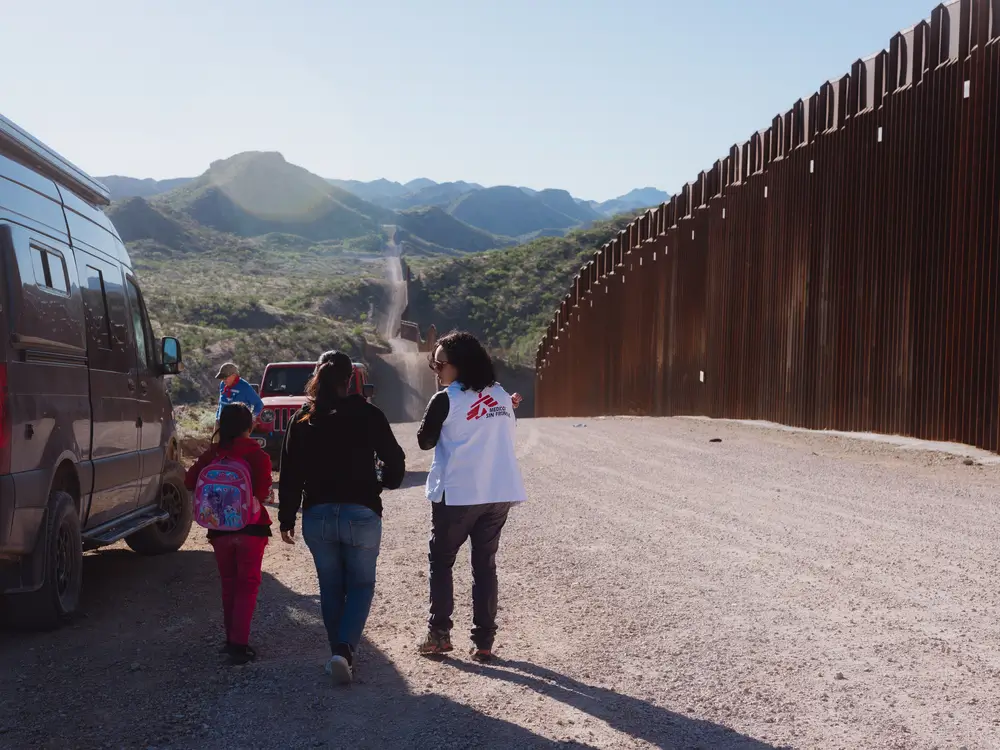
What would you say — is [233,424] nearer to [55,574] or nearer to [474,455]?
[474,455]

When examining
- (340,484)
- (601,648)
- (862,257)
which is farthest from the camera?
(862,257)

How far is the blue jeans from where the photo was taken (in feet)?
19.4

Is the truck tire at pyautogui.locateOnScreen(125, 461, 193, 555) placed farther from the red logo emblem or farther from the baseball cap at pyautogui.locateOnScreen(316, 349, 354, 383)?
the red logo emblem

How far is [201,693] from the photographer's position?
5723mm

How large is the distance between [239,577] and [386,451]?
48.5 inches

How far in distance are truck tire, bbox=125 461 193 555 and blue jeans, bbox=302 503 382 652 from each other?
434cm

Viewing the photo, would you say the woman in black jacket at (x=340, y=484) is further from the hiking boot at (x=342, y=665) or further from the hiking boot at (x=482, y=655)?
the hiking boot at (x=482, y=655)

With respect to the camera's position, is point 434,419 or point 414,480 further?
point 414,480

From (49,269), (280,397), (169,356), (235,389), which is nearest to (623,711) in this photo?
(49,269)

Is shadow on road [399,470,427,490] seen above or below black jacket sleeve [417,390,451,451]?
below

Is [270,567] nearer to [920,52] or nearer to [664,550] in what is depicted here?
[664,550]

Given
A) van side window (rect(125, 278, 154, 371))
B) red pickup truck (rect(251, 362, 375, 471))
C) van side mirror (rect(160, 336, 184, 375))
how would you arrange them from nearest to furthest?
van side window (rect(125, 278, 154, 371)) → van side mirror (rect(160, 336, 184, 375)) → red pickup truck (rect(251, 362, 375, 471))

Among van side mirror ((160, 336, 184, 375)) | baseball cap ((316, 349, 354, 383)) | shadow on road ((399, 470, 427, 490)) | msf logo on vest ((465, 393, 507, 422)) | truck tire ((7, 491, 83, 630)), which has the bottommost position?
shadow on road ((399, 470, 427, 490))

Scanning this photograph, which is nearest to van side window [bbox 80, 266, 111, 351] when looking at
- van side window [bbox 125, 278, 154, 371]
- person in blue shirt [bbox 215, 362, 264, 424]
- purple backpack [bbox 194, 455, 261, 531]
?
van side window [bbox 125, 278, 154, 371]
